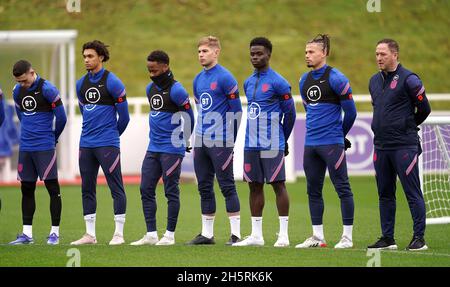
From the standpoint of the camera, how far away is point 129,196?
1798 cm

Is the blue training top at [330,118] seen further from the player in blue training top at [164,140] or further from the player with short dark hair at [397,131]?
the player in blue training top at [164,140]

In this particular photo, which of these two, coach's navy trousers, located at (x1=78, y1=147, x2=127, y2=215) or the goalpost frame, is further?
the goalpost frame

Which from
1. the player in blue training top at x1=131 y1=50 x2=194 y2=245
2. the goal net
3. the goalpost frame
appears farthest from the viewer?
the goalpost frame

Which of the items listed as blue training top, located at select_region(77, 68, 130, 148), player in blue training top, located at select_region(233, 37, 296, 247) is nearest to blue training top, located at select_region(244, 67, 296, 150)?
player in blue training top, located at select_region(233, 37, 296, 247)

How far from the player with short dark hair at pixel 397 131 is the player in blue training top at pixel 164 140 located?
2.23 metres

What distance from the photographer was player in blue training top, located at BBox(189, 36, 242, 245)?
11031 mm

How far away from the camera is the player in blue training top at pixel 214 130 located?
434 inches

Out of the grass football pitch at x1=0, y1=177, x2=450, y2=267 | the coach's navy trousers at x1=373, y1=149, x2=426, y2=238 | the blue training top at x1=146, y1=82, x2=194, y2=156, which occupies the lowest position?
the grass football pitch at x1=0, y1=177, x2=450, y2=267

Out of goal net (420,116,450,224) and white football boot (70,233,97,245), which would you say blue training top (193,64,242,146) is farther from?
goal net (420,116,450,224)

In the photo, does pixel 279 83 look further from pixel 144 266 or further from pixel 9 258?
pixel 9 258

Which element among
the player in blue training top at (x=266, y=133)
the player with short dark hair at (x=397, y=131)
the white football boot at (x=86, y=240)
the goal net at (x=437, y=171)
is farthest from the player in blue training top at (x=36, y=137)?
the goal net at (x=437, y=171)

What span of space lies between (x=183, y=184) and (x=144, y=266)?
1152 centimetres

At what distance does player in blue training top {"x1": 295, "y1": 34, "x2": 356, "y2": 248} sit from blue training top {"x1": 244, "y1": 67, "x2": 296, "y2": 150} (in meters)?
0.25

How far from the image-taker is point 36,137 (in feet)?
36.9
